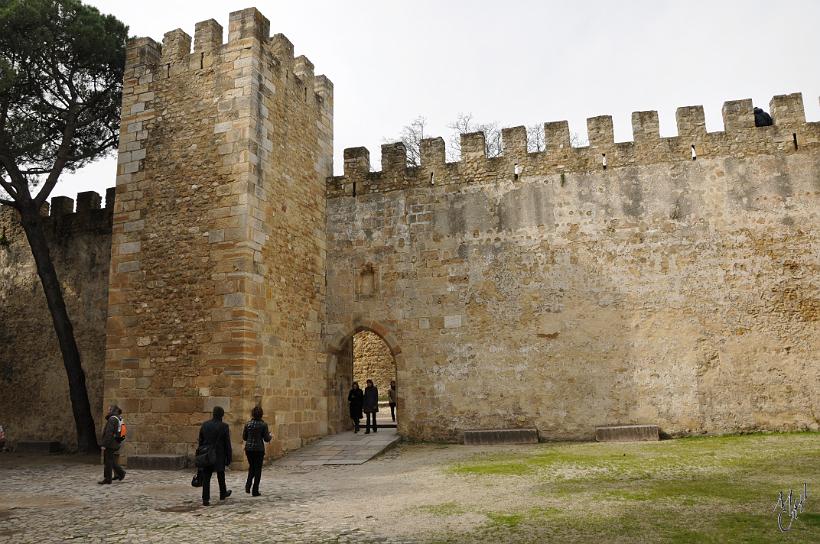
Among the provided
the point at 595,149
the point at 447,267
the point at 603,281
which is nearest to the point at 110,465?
the point at 447,267

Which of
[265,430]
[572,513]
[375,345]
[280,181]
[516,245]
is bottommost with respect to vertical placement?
[572,513]

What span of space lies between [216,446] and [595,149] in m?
8.11

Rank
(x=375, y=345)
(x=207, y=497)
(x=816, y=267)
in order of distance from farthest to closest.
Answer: (x=375, y=345), (x=816, y=267), (x=207, y=497)

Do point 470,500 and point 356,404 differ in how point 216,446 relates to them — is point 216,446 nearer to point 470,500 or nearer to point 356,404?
point 470,500

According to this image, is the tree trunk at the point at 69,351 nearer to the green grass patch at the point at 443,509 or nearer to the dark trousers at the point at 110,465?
the dark trousers at the point at 110,465

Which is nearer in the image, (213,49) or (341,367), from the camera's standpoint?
(213,49)

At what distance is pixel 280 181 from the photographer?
10656 mm

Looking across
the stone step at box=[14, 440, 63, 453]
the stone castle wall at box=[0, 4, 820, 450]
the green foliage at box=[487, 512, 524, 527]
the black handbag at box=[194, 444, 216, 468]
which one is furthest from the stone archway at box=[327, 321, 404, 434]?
the green foliage at box=[487, 512, 524, 527]

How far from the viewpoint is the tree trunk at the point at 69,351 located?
38.3 feet

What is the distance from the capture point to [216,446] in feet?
21.1

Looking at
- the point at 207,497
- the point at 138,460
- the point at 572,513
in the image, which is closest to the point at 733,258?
the point at 572,513

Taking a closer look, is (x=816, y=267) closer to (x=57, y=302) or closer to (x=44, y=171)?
(x=57, y=302)

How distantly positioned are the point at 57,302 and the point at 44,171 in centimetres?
278

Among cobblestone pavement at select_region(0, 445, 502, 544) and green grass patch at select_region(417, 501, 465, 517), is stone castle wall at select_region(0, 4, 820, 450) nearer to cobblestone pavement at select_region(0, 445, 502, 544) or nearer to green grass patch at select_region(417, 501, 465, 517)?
cobblestone pavement at select_region(0, 445, 502, 544)
